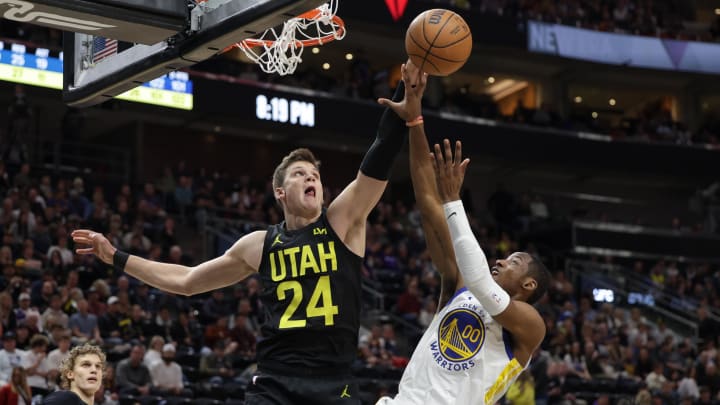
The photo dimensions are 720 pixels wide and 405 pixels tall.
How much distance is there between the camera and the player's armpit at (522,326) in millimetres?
5012

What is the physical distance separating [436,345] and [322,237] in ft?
2.48

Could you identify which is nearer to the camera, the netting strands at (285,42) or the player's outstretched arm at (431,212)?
the player's outstretched arm at (431,212)

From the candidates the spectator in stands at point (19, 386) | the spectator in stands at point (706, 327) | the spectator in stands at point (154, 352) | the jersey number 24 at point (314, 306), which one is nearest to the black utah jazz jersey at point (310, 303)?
Result: the jersey number 24 at point (314, 306)

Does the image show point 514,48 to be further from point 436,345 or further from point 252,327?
point 436,345

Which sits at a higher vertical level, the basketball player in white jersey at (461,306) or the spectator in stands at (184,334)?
the basketball player in white jersey at (461,306)

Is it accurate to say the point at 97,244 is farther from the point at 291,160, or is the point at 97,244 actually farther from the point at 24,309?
the point at 24,309

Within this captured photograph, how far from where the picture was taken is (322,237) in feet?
16.3

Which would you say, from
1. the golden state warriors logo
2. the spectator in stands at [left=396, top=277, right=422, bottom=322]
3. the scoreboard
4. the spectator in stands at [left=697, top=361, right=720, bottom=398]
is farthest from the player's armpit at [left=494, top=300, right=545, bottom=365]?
the spectator in stands at [left=697, top=361, right=720, bottom=398]

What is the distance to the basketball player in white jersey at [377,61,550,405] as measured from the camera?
195 inches

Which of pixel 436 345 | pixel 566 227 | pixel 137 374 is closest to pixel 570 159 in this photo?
pixel 566 227

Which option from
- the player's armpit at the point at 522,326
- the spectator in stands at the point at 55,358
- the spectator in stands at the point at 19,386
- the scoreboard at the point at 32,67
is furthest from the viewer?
the scoreboard at the point at 32,67

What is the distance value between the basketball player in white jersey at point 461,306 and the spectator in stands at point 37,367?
283 inches

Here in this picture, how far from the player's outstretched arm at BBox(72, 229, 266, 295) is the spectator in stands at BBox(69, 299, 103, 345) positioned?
755 centimetres

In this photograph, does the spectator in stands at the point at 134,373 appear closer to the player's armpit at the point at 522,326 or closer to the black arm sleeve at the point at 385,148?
the player's armpit at the point at 522,326
